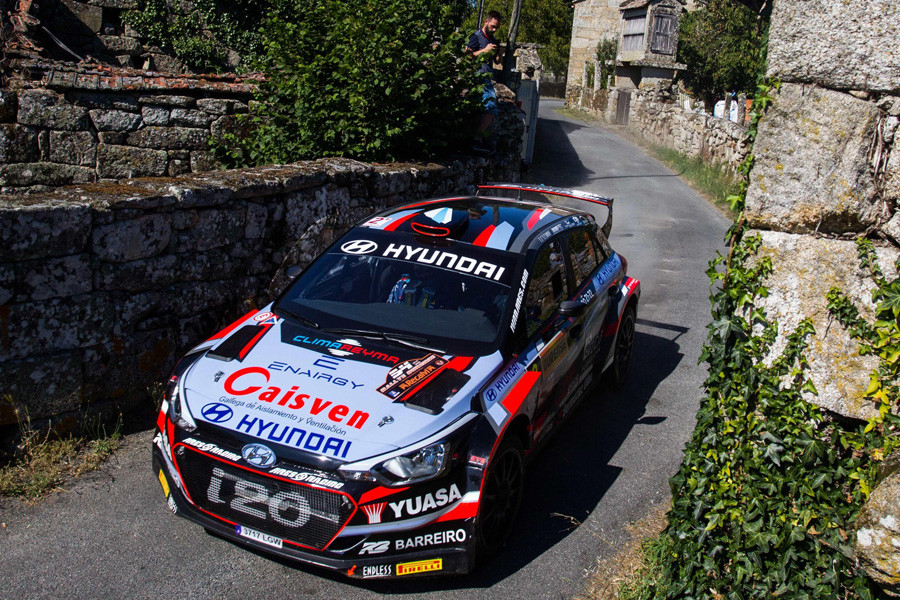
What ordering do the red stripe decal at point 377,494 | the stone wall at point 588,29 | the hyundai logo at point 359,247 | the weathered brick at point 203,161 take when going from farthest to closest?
the stone wall at point 588,29
the weathered brick at point 203,161
the hyundai logo at point 359,247
the red stripe decal at point 377,494

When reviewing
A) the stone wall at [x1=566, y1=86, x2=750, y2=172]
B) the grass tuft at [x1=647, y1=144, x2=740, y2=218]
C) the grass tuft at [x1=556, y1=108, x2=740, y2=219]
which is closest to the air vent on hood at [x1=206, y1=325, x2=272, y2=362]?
the grass tuft at [x1=556, y1=108, x2=740, y2=219]

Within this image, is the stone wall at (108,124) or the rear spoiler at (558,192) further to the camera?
the stone wall at (108,124)

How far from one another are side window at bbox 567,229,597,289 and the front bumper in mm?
2460

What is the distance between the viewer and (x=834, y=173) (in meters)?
3.17

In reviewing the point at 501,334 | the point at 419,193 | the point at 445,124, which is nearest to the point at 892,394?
the point at 501,334

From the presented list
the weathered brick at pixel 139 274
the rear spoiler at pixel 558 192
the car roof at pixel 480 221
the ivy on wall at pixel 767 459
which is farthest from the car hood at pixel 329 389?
the rear spoiler at pixel 558 192

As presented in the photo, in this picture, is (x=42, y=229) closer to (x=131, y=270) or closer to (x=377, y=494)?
(x=131, y=270)

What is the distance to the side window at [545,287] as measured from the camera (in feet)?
16.2

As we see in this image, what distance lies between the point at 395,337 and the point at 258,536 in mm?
1373

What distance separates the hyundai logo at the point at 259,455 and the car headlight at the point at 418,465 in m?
0.53

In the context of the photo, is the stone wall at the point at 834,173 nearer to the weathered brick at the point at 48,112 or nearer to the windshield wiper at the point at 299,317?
the windshield wiper at the point at 299,317

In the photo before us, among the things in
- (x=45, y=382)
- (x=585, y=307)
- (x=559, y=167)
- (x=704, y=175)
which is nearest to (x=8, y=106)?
(x=45, y=382)

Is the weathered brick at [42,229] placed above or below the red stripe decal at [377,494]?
above

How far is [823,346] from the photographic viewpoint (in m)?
3.20
